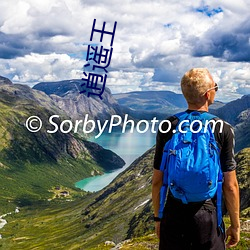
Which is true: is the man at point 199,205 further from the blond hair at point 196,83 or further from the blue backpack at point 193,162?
the blue backpack at point 193,162

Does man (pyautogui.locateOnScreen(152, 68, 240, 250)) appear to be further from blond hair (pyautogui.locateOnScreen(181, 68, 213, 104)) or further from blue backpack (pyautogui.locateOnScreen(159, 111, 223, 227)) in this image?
blue backpack (pyautogui.locateOnScreen(159, 111, 223, 227))

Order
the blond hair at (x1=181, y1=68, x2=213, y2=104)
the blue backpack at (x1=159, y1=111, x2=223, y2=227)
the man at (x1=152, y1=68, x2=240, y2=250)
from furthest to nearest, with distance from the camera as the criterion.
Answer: the blond hair at (x1=181, y1=68, x2=213, y2=104), the man at (x1=152, y1=68, x2=240, y2=250), the blue backpack at (x1=159, y1=111, x2=223, y2=227)

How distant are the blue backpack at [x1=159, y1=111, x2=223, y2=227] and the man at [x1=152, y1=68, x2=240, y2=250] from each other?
337 mm

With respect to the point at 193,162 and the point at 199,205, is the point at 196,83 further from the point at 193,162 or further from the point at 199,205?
the point at 199,205

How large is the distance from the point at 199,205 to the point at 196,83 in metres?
3.47

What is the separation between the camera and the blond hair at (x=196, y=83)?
35.8 ft

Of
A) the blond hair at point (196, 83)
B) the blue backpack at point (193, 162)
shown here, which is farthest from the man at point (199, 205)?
the blue backpack at point (193, 162)

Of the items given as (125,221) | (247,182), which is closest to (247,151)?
(247,182)

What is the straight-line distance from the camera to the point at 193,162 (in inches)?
397

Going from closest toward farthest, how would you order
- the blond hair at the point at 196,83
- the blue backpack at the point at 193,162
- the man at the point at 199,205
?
the blue backpack at the point at 193,162
the man at the point at 199,205
the blond hair at the point at 196,83

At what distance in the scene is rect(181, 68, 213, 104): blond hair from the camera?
35.8ft

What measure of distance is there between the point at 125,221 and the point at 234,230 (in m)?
160

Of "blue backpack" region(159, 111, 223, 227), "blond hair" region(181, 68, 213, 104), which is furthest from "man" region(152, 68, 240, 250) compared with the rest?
"blue backpack" region(159, 111, 223, 227)

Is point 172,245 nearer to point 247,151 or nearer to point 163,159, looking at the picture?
point 163,159
